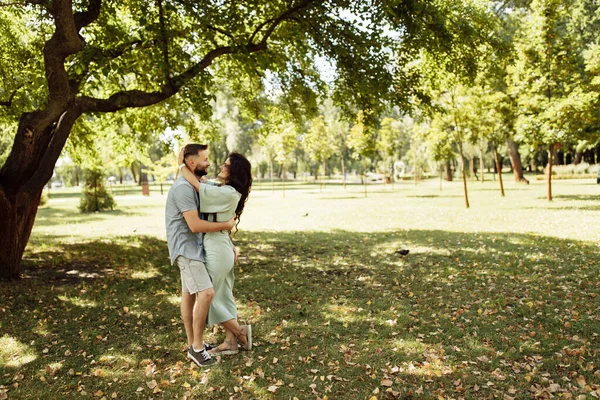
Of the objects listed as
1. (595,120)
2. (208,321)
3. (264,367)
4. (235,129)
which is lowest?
(264,367)

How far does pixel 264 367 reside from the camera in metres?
4.80

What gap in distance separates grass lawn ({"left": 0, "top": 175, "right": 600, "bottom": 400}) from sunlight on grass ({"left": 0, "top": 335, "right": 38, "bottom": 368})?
0.07 ft

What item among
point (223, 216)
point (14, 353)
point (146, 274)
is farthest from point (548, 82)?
point (14, 353)

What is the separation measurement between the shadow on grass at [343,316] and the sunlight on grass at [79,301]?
1.5 inches

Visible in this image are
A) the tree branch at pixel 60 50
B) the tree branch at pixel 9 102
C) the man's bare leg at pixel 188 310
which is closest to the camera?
the man's bare leg at pixel 188 310

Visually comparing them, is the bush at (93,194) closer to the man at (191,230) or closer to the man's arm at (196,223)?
the man at (191,230)

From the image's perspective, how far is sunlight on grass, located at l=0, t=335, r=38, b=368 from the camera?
16.6 feet

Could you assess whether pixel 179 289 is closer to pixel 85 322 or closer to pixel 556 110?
pixel 85 322

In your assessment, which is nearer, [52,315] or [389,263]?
[52,315]

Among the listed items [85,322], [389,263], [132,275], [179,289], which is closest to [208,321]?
[85,322]

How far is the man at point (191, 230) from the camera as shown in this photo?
14.6ft

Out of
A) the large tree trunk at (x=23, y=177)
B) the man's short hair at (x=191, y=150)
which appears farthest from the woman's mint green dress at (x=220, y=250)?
the large tree trunk at (x=23, y=177)

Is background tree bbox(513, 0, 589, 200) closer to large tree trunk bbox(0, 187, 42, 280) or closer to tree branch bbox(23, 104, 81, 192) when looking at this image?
tree branch bbox(23, 104, 81, 192)

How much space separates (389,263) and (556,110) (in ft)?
42.9
